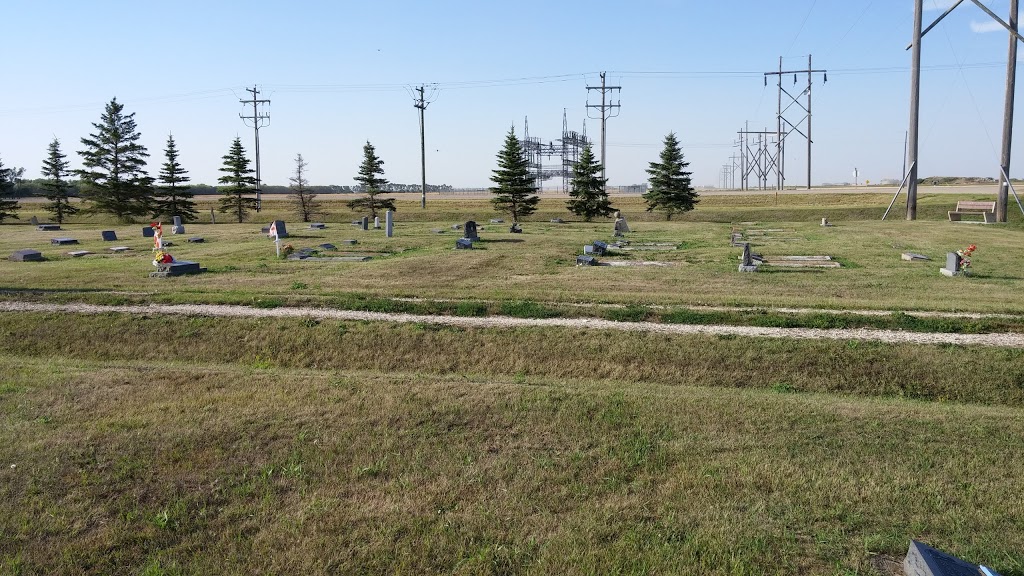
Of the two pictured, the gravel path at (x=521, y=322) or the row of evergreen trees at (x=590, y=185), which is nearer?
the gravel path at (x=521, y=322)

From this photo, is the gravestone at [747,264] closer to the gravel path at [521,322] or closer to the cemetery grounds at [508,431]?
the cemetery grounds at [508,431]

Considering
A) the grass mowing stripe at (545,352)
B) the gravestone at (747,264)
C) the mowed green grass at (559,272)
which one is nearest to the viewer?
the grass mowing stripe at (545,352)

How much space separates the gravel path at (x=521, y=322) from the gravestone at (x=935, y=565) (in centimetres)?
829

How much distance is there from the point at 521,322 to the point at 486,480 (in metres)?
7.49

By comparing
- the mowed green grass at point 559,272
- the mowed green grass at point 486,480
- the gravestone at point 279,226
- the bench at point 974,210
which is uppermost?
the bench at point 974,210

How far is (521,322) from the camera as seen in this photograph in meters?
14.5

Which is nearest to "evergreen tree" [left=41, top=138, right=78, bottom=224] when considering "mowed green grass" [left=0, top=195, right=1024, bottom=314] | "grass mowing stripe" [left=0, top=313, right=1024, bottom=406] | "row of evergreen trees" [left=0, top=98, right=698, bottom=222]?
"row of evergreen trees" [left=0, top=98, right=698, bottom=222]

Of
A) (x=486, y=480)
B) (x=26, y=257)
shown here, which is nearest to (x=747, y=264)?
(x=486, y=480)

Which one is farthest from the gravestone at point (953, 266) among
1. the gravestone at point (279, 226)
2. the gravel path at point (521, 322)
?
the gravestone at point (279, 226)

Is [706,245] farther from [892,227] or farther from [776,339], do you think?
[776,339]

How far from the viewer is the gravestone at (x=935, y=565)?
4828 mm

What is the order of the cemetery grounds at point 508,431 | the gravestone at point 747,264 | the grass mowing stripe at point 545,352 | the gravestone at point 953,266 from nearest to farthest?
1. the cemetery grounds at point 508,431
2. the grass mowing stripe at point 545,352
3. the gravestone at point 953,266
4. the gravestone at point 747,264

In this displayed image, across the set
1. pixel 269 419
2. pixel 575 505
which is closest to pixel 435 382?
pixel 269 419

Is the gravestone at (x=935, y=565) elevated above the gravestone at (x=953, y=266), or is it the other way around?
the gravestone at (x=953, y=266)
